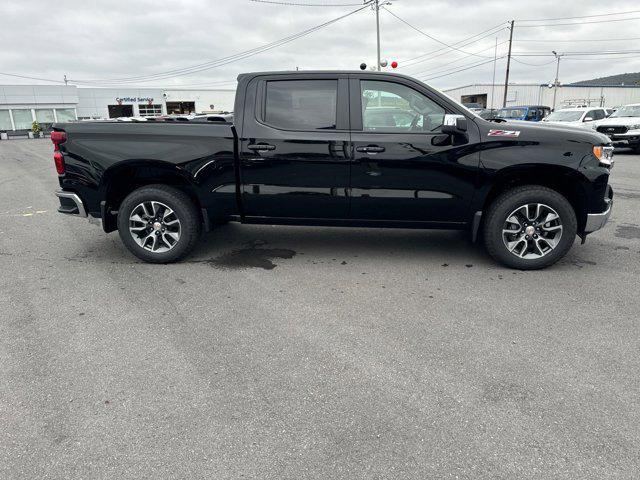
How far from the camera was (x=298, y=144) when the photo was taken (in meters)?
4.65

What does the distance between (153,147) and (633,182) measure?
1030 cm

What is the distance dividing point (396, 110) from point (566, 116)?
1715 centimetres

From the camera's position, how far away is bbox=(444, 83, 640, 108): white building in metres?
61.8

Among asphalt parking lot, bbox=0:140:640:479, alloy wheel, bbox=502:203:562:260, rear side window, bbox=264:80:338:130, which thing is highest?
rear side window, bbox=264:80:338:130

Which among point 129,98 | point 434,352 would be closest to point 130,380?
point 434,352

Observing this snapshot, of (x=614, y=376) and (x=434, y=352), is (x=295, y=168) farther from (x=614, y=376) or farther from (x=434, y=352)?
(x=614, y=376)

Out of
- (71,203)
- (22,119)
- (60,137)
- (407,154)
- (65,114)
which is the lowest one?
(71,203)

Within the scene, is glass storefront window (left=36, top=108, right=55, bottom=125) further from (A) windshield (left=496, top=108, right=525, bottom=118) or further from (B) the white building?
(B) the white building

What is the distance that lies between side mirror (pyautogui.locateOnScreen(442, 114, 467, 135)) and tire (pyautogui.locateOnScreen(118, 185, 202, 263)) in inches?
107

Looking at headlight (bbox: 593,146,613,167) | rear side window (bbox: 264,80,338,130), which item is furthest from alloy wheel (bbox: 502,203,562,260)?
rear side window (bbox: 264,80,338,130)

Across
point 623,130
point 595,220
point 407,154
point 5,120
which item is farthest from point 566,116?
point 5,120

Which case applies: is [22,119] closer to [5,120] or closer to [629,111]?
[5,120]

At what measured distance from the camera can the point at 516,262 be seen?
15.5ft

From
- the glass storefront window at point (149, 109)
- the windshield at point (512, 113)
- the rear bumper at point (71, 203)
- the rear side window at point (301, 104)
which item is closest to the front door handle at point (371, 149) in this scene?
the rear side window at point (301, 104)
